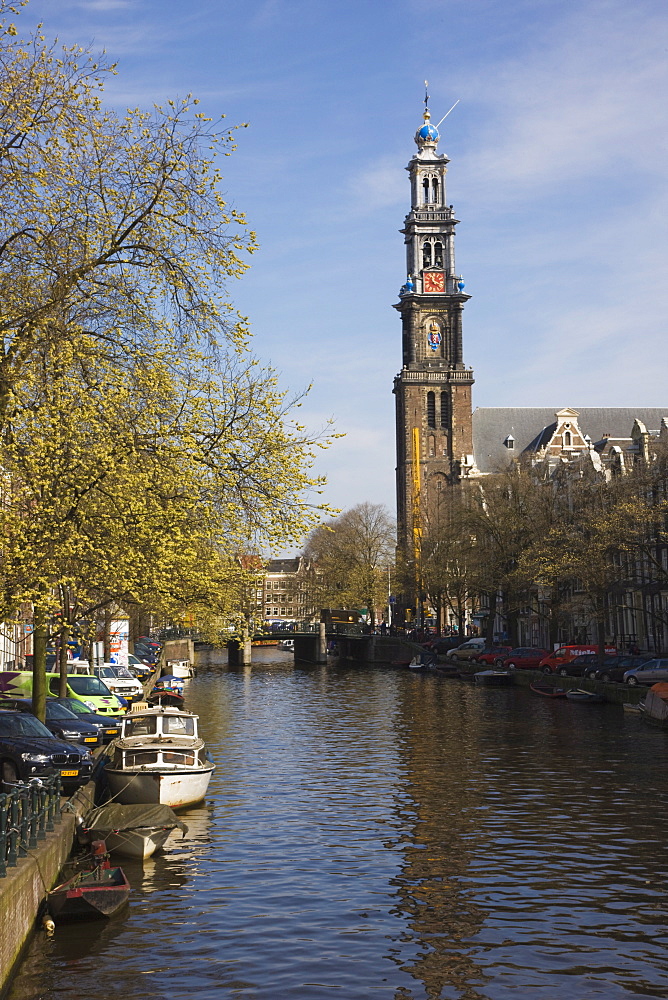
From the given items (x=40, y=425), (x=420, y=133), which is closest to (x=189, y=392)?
(x=40, y=425)

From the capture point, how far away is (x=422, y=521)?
409ft

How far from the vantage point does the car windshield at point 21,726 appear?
1027 inches

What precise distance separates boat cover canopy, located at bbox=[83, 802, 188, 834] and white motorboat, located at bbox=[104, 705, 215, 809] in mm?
2719

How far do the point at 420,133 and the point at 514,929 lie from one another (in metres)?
163

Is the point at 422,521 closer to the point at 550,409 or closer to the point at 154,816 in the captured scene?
the point at 550,409

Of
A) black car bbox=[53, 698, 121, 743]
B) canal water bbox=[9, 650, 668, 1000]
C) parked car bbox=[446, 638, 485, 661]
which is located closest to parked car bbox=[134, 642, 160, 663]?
parked car bbox=[446, 638, 485, 661]

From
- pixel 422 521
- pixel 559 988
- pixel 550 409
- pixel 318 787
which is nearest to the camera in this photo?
pixel 559 988

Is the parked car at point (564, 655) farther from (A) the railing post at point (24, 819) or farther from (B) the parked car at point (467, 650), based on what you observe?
(A) the railing post at point (24, 819)

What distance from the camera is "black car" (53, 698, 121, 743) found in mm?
33906

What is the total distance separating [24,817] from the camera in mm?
15930

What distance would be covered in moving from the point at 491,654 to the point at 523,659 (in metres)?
6.15

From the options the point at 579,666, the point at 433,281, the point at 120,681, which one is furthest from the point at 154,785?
the point at 433,281

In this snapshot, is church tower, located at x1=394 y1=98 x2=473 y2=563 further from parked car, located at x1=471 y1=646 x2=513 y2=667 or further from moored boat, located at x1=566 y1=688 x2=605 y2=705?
moored boat, located at x1=566 y1=688 x2=605 y2=705

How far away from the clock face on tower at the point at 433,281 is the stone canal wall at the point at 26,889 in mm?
144419
